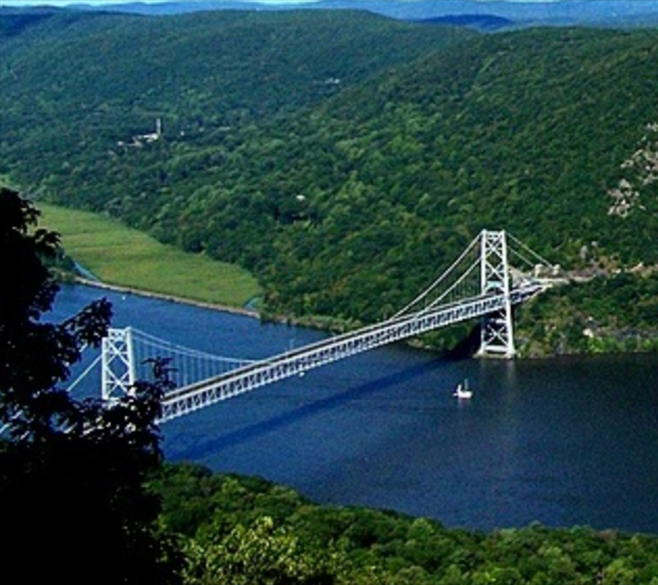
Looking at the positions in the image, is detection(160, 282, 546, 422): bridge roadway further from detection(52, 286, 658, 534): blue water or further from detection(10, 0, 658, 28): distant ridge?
detection(10, 0, 658, 28): distant ridge

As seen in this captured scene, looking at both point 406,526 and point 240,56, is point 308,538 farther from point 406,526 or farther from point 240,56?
point 240,56

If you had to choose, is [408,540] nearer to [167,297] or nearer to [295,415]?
[295,415]

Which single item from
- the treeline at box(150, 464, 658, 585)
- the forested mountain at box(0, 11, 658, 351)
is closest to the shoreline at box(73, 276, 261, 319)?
the forested mountain at box(0, 11, 658, 351)

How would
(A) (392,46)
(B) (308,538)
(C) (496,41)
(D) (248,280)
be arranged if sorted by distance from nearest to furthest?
(B) (308,538) → (D) (248,280) → (C) (496,41) → (A) (392,46)

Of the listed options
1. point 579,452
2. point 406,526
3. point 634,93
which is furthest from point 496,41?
point 406,526

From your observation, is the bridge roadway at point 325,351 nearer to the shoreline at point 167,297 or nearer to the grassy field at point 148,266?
the shoreline at point 167,297

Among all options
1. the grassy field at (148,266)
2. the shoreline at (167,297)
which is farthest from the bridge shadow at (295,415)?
the grassy field at (148,266)
